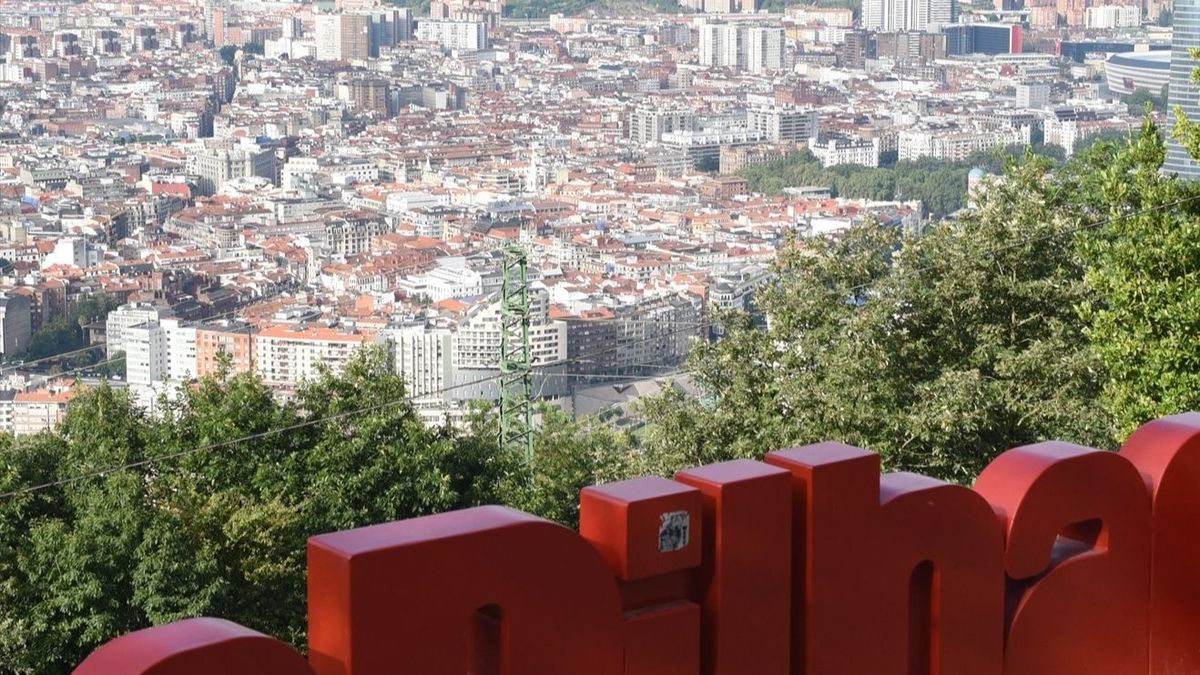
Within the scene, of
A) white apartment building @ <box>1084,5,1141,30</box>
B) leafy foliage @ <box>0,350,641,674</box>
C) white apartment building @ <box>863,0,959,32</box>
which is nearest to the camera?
leafy foliage @ <box>0,350,641,674</box>

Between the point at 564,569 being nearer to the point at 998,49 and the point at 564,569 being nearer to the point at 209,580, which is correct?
the point at 209,580

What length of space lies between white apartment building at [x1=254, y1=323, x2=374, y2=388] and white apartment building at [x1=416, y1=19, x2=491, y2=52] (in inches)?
2029

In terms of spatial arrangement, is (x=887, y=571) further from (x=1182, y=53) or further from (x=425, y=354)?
(x=1182, y=53)

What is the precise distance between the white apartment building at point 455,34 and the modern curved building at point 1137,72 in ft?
95.1

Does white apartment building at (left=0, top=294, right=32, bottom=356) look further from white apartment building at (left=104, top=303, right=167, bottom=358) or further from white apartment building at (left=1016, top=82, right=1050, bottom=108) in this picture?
white apartment building at (left=1016, top=82, right=1050, bottom=108)

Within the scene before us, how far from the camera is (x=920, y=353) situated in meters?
5.84

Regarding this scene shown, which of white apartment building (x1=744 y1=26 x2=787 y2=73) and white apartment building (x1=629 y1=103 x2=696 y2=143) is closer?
white apartment building (x1=629 y1=103 x2=696 y2=143)

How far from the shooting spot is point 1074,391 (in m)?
5.39

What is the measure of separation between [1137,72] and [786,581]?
66725mm

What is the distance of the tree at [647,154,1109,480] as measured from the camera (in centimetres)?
530

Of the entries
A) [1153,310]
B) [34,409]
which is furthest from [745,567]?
[34,409]

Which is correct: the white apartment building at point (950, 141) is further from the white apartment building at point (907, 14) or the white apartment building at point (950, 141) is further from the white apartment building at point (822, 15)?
the white apartment building at point (822, 15)

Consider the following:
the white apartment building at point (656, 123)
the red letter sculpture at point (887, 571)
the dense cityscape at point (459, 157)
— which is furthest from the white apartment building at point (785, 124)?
the red letter sculpture at point (887, 571)

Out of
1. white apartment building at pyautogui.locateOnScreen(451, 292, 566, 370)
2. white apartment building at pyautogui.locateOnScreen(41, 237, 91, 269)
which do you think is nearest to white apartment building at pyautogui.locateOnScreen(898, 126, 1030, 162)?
white apartment building at pyautogui.locateOnScreen(41, 237, 91, 269)
